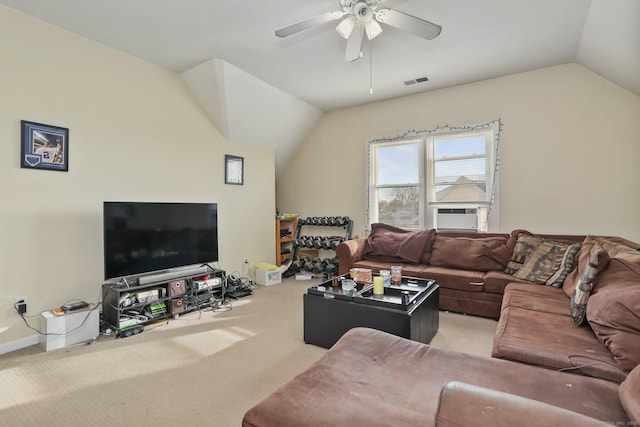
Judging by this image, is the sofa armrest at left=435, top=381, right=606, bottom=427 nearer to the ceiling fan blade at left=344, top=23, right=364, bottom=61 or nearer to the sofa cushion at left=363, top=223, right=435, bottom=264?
the ceiling fan blade at left=344, top=23, right=364, bottom=61

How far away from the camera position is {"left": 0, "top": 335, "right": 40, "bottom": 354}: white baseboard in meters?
2.54

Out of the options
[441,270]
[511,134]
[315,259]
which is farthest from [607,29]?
[315,259]

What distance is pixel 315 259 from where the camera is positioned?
204 inches

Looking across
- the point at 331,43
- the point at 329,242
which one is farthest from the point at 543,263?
the point at 331,43

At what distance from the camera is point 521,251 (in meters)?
3.41

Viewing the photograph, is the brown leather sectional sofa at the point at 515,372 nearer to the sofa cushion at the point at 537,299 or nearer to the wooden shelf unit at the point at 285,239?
the sofa cushion at the point at 537,299

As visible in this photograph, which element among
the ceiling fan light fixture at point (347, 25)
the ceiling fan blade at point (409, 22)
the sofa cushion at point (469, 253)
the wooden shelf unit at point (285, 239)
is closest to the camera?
the ceiling fan blade at point (409, 22)

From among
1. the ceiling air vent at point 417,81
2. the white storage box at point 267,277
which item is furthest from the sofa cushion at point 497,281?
the white storage box at point 267,277

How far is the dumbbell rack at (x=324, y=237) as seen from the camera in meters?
5.17

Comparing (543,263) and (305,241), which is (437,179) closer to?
(543,263)

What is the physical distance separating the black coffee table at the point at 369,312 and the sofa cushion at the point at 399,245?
115 cm

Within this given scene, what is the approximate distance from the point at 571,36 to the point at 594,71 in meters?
0.80

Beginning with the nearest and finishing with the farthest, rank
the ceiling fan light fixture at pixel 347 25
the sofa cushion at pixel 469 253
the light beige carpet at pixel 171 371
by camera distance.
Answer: the light beige carpet at pixel 171 371
the ceiling fan light fixture at pixel 347 25
the sofa cushion at pixel 469 253

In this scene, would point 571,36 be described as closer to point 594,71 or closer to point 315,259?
point 594,71
